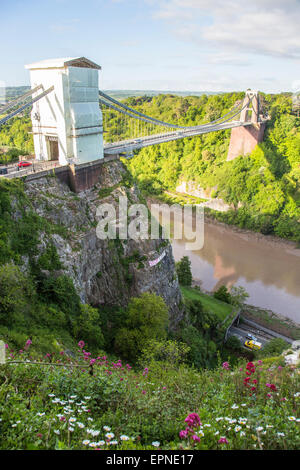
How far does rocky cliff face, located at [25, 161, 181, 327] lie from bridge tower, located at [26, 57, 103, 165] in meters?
1.40

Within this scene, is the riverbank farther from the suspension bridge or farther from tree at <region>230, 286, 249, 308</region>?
the suspension bridge

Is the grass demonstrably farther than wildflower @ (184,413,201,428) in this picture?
Yes

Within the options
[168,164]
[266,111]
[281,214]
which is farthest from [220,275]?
[266,111]

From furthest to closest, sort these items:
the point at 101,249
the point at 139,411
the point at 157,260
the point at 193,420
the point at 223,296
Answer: the point at 223,296 < the point at 157,260 < the point at 101,249 < the point at 139,411 < the point at 193,420

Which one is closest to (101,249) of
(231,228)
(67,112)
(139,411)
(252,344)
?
(67,112)

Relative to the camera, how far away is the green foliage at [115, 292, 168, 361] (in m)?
10.7

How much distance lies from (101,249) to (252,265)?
16408 mm

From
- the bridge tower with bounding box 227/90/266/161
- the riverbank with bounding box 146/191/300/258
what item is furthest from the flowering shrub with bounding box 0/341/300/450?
the bridge tower with bounding box 227/90/266/161

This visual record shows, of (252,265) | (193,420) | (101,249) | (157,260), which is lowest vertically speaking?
(252,265)

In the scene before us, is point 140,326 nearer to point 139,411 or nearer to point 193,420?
point 139,411

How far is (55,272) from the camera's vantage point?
9484 millimetres

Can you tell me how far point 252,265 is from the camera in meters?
25.1

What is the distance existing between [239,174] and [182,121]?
11.3 meters
